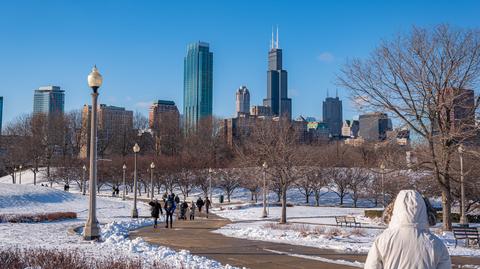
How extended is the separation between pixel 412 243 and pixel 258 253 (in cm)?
1142

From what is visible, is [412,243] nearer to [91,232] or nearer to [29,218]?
[91,232]

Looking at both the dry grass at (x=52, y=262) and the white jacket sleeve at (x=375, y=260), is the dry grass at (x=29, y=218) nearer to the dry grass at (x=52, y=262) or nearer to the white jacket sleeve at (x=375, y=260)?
the dry grass at (x=52, y=262)

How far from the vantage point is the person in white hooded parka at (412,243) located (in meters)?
4.54

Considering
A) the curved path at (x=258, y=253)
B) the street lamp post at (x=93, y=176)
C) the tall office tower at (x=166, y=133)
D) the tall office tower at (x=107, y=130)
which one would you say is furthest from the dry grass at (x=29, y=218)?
the tall office tower at (x=107, y=130)

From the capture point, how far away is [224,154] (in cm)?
9481

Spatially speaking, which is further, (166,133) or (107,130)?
(107,130)

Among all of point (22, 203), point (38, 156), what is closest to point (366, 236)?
point (22, 203)

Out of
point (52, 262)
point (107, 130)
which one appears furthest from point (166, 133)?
point (52, 262)

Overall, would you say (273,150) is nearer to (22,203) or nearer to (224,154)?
(22,203)

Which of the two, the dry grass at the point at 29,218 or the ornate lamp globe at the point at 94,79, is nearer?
the ornate lamp globe at the point at 94,79

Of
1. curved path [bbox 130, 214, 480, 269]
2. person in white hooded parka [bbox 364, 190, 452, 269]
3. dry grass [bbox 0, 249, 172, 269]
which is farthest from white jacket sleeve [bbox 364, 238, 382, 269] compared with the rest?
curved path [bbox 130, 214, 480, 269]

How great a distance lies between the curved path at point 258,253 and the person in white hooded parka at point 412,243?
28.4ft

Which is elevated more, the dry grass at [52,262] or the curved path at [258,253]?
the dry grass at [52,262]

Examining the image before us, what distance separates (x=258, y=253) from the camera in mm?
15625
